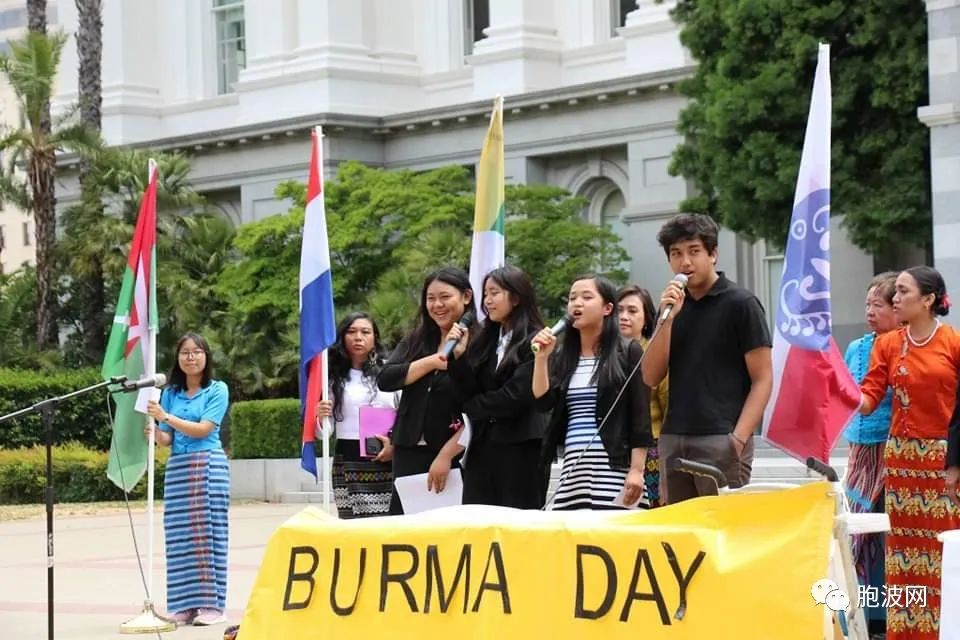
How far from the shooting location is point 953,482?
9.04 m

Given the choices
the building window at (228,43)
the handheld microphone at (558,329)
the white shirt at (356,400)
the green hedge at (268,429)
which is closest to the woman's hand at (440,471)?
the handheld microphone at (558,329)

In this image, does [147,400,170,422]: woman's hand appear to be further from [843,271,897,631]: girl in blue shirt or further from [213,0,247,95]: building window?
[213,0,247,95]: building window

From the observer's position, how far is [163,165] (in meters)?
36.0

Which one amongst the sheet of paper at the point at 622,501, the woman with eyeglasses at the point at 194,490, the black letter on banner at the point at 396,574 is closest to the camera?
the black letter on banner at the point at 396,574

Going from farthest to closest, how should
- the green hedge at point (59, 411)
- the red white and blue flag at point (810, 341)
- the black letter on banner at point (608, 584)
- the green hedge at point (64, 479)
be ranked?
the green hedge at point (59, 411), the green hedge at point (64, 479), the red white and blue flag at point (810, 341), the black letter on banner at point (608, 584)

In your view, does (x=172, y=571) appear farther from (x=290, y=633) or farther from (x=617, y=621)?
(x=617, y=621)

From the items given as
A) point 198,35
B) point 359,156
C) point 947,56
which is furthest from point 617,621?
point 198,35

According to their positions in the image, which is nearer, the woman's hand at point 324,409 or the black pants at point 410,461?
the black pants at point 410,461

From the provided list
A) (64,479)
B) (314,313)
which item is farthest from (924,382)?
(64,479)

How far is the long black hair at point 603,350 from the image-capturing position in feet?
30.4

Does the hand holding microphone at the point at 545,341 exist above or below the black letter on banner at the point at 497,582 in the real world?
above

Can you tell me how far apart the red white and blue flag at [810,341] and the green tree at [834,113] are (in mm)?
17228

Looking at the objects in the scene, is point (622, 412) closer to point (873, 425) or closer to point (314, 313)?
point (873, 425)

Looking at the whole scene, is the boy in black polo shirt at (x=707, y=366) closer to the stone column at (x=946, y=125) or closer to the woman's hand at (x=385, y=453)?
the woman's hand at (x=385, y=453)
